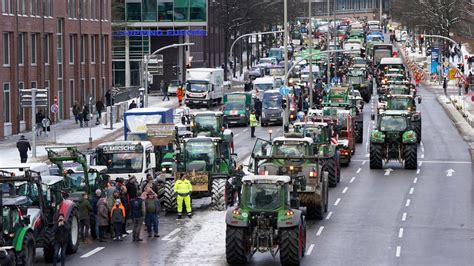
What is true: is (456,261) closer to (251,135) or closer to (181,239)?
(181,239)

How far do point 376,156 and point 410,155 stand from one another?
1.47 meters

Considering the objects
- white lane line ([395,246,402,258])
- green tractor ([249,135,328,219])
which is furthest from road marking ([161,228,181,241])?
white lane line ([395,246,402,258])

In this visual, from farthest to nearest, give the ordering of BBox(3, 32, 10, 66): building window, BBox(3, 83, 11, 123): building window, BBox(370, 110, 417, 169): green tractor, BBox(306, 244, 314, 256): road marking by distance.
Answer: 1. BBox(3, 32, 10, 66): building window
2. BBox(3, 83, 11, 123): building window
3. BBox(370, 110, 417, 169): green tractor
4. BBox(306, 244, 314, 256): road marking

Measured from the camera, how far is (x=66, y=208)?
33031 mm

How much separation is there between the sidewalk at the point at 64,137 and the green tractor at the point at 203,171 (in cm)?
1491

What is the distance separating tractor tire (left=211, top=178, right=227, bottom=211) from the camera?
43.2 m

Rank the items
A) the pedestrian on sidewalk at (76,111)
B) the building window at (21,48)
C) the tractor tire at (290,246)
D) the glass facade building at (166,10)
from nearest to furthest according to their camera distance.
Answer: the tractor tire at (290,246), the building window at (21,48), the pedestrian on sidewalk at (76,111), the glass facade building at (166,10)

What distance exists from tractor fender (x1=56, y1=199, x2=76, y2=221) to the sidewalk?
25.0m

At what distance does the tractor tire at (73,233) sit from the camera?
33688mm

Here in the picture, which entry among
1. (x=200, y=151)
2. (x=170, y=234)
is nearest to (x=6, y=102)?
(x=200, y=151)

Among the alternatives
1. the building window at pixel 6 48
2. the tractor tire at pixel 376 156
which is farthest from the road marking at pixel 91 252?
the building window at pixel 6 48

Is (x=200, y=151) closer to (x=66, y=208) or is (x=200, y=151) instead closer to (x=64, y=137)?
(x=66, y=208)

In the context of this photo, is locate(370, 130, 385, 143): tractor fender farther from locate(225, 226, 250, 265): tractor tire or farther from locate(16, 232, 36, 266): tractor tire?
locate(16, 232, 36, 266): tractor tire

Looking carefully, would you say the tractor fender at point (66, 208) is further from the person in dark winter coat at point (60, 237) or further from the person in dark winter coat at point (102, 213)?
the person in dark winter coat at point (102, 213)
